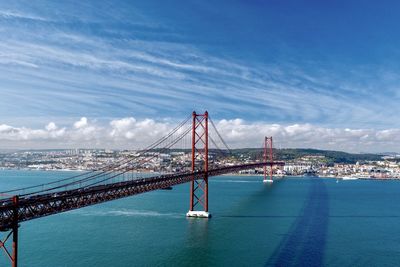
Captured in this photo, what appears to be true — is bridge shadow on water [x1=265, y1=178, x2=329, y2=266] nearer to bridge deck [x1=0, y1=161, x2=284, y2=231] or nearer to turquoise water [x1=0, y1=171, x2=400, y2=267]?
turquoise water [x1=0, y1=171, x2=400, y2=267]

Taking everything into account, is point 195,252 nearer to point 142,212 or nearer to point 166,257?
point 166,257

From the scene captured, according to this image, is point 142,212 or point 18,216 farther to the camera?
point 142,212

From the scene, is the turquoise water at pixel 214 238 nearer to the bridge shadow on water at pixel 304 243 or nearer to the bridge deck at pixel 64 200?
the bridge shadow on water at pixel 304 243

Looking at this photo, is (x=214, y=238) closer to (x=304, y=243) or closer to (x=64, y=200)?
(x=304, y=243)

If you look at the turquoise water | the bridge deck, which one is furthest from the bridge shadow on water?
the bridge deck

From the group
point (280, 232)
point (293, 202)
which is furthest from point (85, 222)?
point (293, 202)

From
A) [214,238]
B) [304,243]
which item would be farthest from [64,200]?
[304,243]

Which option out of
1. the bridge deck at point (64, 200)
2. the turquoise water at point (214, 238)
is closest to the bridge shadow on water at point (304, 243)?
the turquoise water at point (214, 238)
